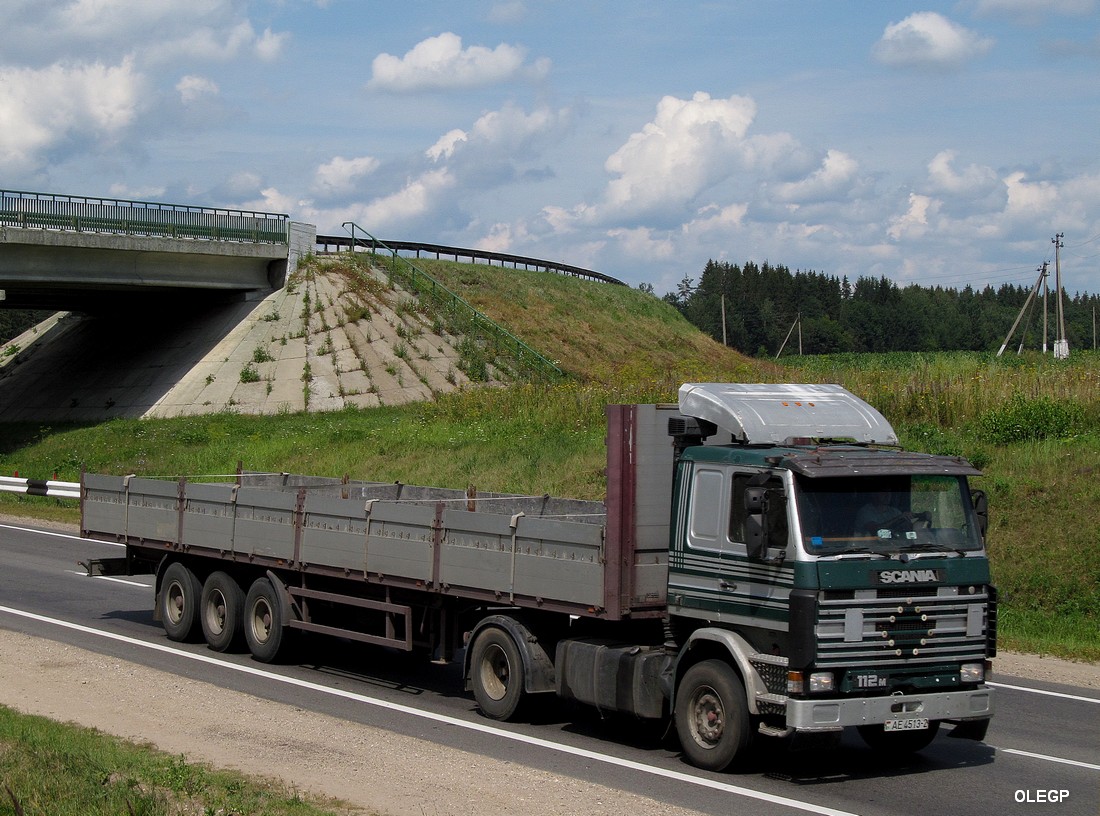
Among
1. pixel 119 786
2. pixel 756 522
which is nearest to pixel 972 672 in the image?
pixel 756 522

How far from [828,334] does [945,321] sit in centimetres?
2243

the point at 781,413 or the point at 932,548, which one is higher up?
the point at 781,413

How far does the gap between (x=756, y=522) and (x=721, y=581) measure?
77 cm

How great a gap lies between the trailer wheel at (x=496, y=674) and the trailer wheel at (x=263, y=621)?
121 inches

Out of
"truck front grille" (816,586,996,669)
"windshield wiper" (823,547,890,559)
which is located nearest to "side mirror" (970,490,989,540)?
"truck front grille" (816,586,996,669)

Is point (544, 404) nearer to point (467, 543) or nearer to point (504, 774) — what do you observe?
point (467, 543)

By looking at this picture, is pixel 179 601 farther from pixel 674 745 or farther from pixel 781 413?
pixel 781 413

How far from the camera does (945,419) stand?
24.4 metres

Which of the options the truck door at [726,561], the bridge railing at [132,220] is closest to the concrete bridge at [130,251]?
the bridge railing at [132,220]

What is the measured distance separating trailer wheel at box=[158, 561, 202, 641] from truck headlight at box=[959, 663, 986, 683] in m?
9.19

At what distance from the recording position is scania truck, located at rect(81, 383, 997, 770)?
865cm

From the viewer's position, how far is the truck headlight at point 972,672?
9008 millimetres

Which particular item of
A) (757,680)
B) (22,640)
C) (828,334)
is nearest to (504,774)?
(757,680)

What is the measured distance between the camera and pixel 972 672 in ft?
29.7
